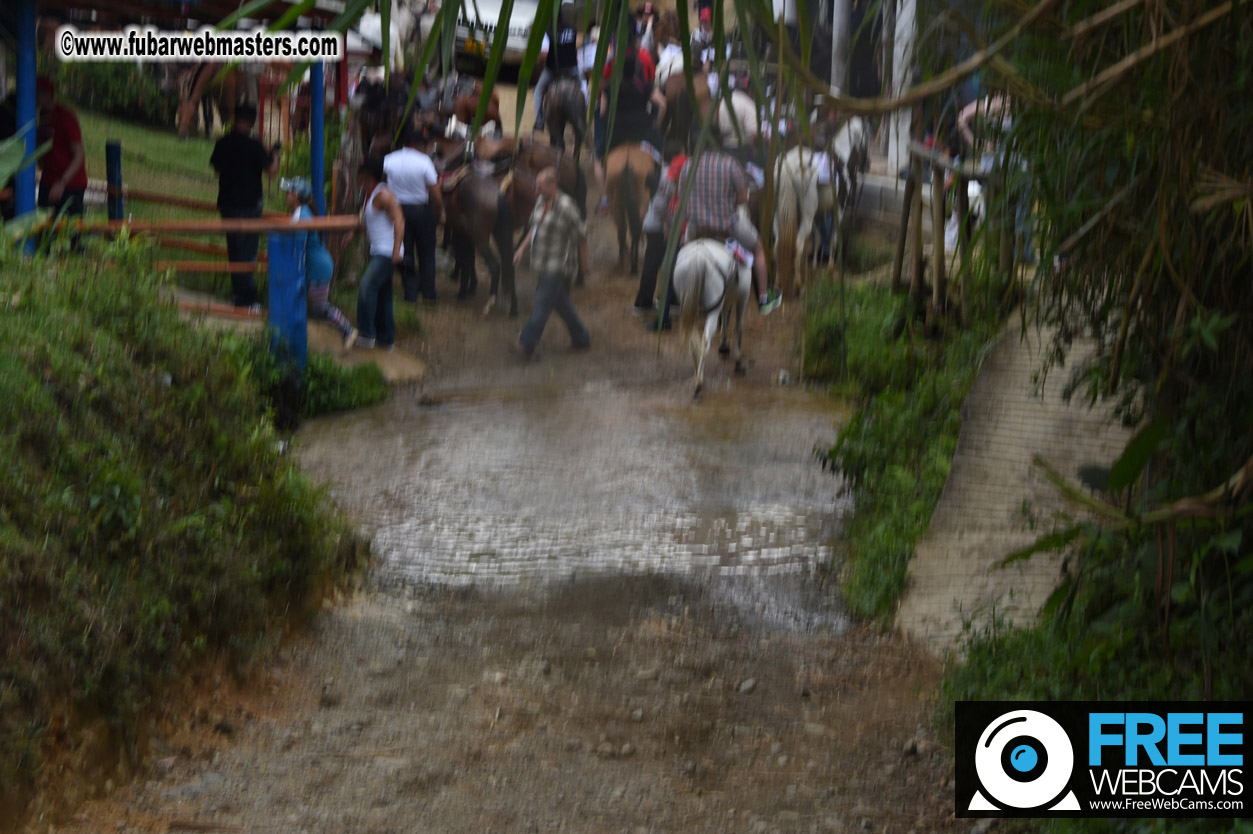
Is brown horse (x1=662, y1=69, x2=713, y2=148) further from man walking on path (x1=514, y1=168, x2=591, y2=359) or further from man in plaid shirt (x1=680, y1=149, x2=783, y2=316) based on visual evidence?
man in plaid shirt (x1=680, y1=149, x2=783, y2=316)

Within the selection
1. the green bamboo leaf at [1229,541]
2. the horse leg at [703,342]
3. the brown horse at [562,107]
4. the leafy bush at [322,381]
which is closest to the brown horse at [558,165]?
the brown horse at [562,107]

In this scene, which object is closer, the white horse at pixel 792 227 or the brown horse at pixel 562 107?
the white horse at pixel 792 227

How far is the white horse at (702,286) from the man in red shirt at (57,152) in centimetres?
480

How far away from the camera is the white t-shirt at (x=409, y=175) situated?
12781 mm

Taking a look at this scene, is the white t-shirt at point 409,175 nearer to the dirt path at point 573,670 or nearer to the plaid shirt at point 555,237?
the plaid shirt at point 555,237

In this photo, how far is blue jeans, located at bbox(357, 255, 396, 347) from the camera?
38.9 feet

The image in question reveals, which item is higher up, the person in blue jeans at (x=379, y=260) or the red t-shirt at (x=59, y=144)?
the red t-shirt at (x=59, y=144)

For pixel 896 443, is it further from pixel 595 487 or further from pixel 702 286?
pixel 702 286

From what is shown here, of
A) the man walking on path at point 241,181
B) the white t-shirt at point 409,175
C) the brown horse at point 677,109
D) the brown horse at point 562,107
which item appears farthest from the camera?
the brown horse at point 562,107

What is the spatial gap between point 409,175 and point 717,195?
11.8ft

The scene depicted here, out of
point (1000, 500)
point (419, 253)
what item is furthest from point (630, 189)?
point (1000, 500)

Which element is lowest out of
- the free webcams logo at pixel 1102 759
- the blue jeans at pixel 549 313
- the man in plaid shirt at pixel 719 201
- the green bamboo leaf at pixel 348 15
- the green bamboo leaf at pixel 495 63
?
the blue jeans at pixel 549 313

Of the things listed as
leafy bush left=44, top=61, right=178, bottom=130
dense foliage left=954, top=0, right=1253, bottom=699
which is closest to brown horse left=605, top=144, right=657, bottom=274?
leafy bush left=44, top=61, right=178, bottom=130

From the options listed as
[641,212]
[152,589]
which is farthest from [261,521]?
[641,212]
